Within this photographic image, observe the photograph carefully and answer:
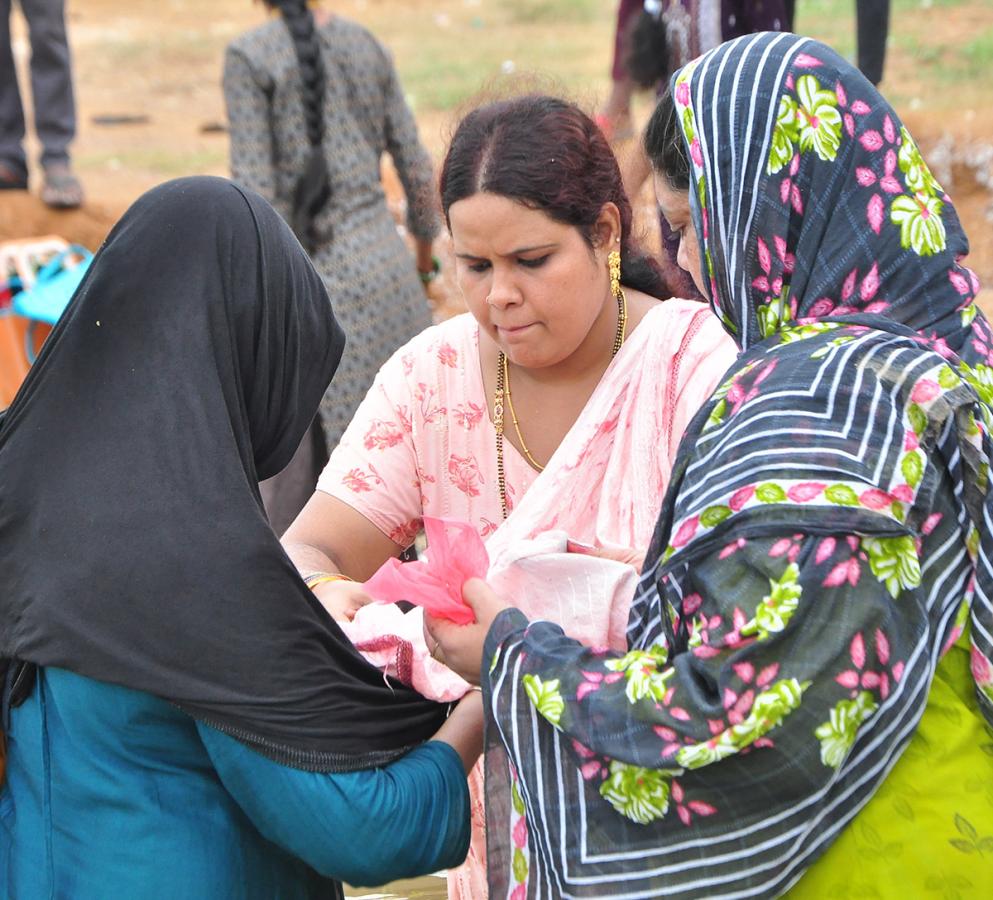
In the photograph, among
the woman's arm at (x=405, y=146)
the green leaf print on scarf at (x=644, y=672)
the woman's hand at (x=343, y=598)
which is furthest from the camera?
the woman's arm at (x=405, y=146)

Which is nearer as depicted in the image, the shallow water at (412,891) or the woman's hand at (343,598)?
the woman's hand at (343,598)

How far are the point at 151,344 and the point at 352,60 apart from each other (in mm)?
2990

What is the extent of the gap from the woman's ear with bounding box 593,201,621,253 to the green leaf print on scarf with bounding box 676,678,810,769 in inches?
47.6

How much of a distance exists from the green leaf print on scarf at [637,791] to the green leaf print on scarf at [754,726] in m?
0.11

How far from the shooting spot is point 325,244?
4.52 metres

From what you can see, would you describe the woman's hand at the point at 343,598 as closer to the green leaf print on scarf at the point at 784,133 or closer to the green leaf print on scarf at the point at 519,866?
the green leaf print on scarf at the point at 519,866

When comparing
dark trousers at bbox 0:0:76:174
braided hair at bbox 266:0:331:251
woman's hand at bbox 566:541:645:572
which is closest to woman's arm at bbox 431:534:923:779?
woman's hand at bbox 566:541:645:572

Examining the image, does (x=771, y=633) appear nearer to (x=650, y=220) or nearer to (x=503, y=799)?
(x=503, y=799)

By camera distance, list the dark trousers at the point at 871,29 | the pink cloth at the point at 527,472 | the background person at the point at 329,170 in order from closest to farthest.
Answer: the pink cloth at the point at 527,472 < the background person at the point at 329,170 < the dark trousers at the point at 871,29

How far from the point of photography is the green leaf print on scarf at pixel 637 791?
1763 millimetres

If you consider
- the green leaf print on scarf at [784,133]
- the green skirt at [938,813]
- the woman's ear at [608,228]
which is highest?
the green leaf print on scarf at [784,133]

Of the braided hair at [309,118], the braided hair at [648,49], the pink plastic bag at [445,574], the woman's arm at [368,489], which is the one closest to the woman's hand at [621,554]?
the pink plastic bag at [445,574]

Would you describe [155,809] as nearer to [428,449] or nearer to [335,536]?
[335,536]

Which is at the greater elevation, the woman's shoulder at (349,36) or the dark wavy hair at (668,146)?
the dark wavy hair at (668,146)
